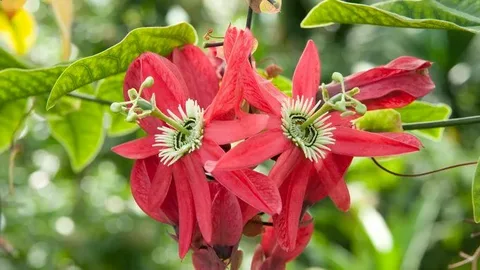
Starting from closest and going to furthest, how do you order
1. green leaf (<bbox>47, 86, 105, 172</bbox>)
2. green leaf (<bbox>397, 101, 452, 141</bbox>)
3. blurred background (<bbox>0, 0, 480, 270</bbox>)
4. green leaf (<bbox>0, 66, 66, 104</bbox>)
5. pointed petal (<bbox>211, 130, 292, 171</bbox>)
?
pointed petal (<bbox>211, 130, 292, 171</bbox>) < green leaf (<bbox>0, 66, 66, 104</bbox>) < green leaf (<bbox>397, 101, 452, 141</bbox>) < green leaf (<bbox>47, 86, 105, 172</bbox>) < blurred background (<bbox>0, 0, 480, 270</bbox>)

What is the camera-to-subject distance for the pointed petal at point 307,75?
1.56 feet

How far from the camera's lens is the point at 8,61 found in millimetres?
646

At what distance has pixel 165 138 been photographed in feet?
1.52

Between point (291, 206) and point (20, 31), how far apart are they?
1.51ft

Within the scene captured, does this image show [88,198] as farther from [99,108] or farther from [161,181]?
[161,181]

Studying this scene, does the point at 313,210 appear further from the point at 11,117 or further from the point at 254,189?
the point at 254,189

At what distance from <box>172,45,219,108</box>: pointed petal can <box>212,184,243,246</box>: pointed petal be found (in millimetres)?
68

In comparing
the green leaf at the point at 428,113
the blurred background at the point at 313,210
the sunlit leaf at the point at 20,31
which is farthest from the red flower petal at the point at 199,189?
the blurred background at the point at 313,210

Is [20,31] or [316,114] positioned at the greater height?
[316,114]

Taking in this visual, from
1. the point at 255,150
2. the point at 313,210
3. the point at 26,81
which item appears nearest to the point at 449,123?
the point at 255,150

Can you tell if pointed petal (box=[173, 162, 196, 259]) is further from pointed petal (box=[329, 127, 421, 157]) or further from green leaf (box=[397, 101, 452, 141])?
green leaf (box=[397, 101, 452, 141])

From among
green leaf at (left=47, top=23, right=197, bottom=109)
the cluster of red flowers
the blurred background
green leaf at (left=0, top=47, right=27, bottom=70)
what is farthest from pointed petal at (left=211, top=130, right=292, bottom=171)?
the blurred background

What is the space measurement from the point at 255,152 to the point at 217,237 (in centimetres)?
6

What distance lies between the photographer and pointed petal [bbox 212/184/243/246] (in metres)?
0.45
